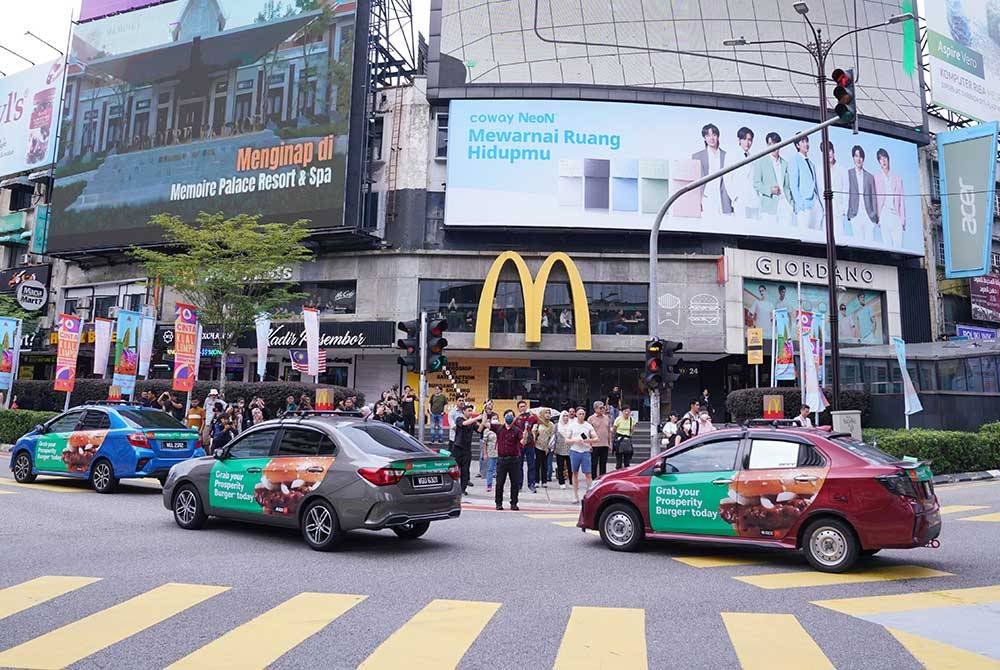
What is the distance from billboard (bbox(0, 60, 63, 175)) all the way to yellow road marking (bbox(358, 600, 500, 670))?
50704 millimetres

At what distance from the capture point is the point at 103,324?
2680cm

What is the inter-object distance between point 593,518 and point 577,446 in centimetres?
461

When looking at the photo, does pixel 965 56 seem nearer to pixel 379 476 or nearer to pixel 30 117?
pixel 379 476

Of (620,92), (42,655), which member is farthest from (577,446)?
(620,92)

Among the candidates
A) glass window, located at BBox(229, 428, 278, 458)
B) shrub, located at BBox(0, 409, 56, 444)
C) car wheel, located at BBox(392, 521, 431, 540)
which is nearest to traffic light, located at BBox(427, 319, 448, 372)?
car wheel, located at BBox(392, 521, 431, 540)

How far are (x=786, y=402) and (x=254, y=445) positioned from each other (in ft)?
65.5

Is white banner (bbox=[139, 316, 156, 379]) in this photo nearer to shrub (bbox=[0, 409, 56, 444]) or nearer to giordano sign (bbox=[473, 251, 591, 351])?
shrub (bbox=[0, 409, 56, 444])

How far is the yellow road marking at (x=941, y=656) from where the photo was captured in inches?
190

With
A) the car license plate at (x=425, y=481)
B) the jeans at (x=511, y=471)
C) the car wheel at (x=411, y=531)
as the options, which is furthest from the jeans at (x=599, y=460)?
the car license plate at (x=425, y=481)

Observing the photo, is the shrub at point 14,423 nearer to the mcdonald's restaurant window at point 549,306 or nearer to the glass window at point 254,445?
the mcdonald's restaurant window at point 549,306

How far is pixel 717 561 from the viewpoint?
8625mm

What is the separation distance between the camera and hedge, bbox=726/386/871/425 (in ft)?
78.9

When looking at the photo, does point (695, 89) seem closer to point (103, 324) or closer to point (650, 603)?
point (103, 324)

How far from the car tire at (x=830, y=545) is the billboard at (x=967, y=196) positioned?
3593 centimetres
